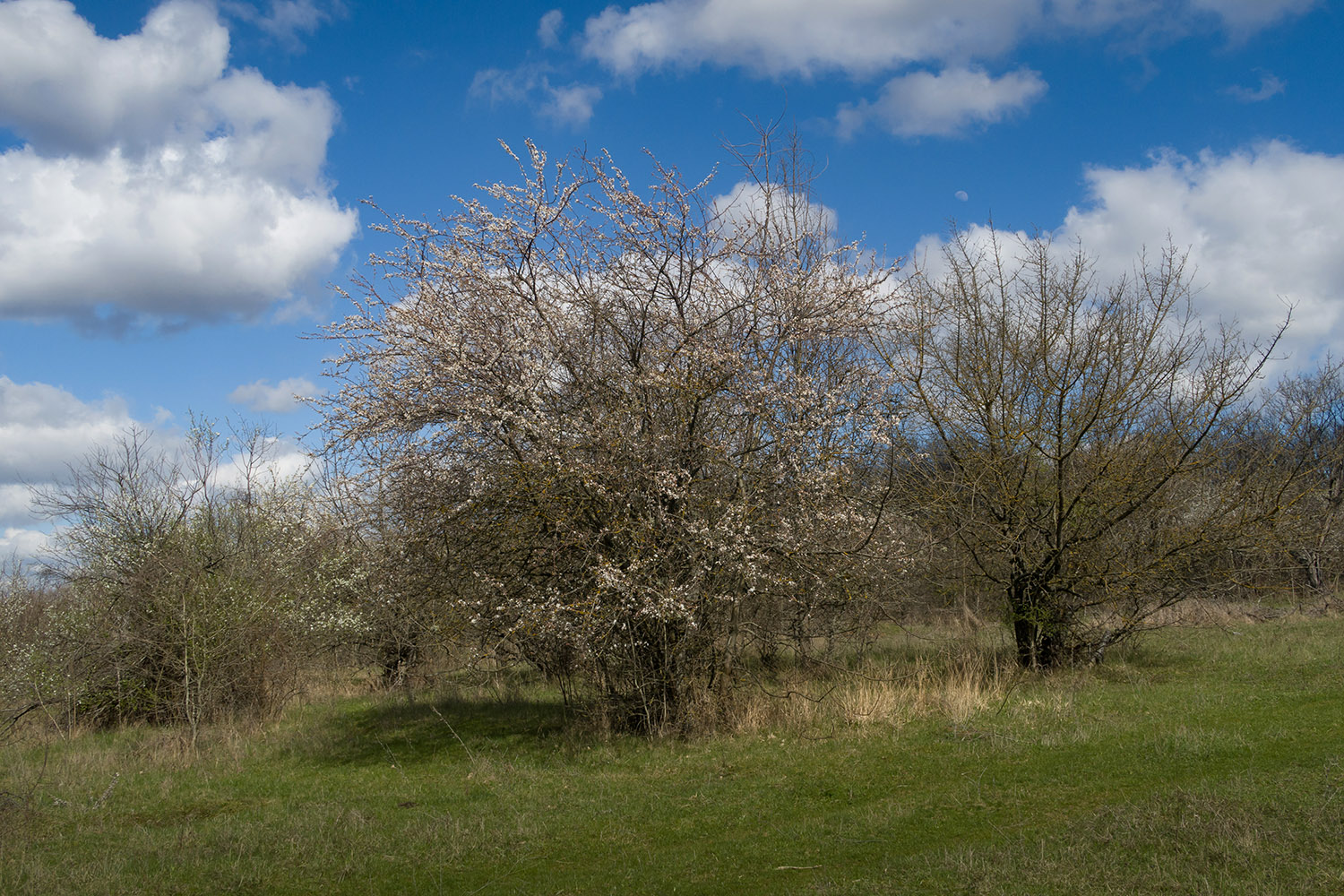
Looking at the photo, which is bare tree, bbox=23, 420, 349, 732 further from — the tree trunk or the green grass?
the tree trunk

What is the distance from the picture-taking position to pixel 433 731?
474 inches

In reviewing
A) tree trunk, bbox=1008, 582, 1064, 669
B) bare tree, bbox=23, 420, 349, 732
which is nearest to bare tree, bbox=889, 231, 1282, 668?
tree trunk, bbox=1008, 582, 1064, 669

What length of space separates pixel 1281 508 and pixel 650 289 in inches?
343

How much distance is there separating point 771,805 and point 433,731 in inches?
255

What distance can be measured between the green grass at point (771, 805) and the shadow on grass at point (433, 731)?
3.8 inches

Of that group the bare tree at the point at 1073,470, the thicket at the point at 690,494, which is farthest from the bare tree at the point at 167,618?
the bare tree at the point at 1073,470

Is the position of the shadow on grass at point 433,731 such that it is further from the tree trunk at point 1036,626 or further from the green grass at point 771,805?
the tree trunk at point 1036,626

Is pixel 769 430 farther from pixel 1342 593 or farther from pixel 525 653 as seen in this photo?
pixel 1342 593

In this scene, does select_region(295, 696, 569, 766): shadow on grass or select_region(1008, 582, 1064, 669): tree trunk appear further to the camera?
select_region(1008, 582, 1064, 669): tree trunk

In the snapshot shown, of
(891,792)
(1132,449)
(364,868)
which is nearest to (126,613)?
(364,868)

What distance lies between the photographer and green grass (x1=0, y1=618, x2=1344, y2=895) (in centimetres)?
528

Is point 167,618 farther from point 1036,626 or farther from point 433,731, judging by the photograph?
point 1036,626

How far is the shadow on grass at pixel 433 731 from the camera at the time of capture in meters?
10.6

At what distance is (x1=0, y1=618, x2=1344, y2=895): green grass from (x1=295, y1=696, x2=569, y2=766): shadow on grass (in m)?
0.10
